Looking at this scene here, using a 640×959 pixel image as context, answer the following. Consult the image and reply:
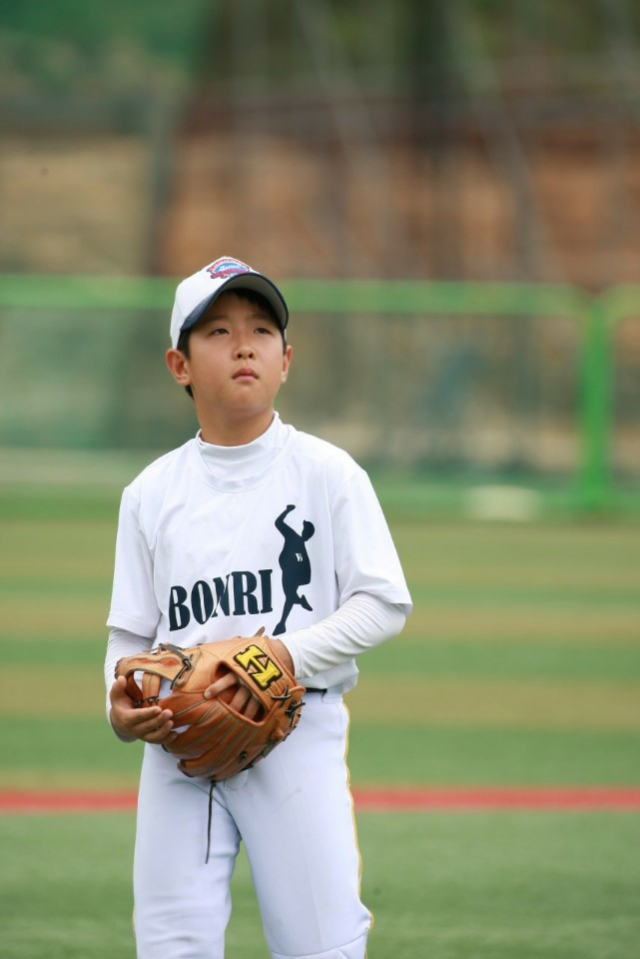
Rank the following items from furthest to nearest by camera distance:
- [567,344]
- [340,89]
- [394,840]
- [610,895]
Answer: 1. [340,89]
2. [567,344]
3. [394,840]
4. [610,895]

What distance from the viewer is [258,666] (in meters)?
3.19

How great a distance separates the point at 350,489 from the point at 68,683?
554 cm

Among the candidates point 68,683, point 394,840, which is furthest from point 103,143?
point 394,840

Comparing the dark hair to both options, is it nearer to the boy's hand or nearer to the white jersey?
the white jersey

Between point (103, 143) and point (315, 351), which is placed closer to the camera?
point (315, 351)

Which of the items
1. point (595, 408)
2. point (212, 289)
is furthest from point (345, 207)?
point (212, 289)

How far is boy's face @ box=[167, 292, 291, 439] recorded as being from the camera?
336 cm

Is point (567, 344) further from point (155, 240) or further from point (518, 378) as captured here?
point (155, 240)

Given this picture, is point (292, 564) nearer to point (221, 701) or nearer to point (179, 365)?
point (221, 701)

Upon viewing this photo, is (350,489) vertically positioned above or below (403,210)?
below

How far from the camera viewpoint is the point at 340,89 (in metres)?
27.5

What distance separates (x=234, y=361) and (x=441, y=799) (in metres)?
3.37

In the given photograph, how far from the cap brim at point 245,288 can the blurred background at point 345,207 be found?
14623mm

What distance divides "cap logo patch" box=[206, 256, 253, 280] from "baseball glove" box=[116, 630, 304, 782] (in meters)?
0.78
